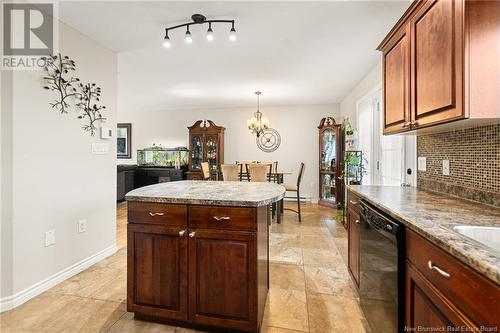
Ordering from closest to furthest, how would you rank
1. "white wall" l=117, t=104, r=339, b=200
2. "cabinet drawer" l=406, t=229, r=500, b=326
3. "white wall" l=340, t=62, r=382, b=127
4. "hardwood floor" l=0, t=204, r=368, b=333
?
"cabinet drawer" l=406, t=229, r=500, b=326, "hardwood floor" l=0, t=204, r=368, b=333, "white wall" l=340, t=62, r=382, b=127, "white wall" l=117, t=104, r=339, b=200

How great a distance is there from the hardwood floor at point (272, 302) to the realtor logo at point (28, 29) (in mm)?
1979

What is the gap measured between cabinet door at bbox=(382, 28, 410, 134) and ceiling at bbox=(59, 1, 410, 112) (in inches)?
19.2

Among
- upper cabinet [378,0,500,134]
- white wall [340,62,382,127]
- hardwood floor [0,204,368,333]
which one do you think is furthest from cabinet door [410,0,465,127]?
white wall [340,62,382,127]

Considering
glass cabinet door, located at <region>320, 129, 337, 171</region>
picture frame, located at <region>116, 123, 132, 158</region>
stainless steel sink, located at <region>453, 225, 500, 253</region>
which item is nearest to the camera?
stainless steel sink, located at <region>453, 225, 500, 253</region>

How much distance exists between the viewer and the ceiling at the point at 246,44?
2.16 m

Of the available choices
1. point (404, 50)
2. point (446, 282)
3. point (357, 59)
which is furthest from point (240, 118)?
point (446, 282)

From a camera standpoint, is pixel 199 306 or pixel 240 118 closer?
pixel 199 306

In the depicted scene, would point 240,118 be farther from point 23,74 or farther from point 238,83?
point 23,74

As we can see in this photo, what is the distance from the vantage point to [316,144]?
616 centimetres

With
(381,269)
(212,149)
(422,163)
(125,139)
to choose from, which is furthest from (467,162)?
(125,139)

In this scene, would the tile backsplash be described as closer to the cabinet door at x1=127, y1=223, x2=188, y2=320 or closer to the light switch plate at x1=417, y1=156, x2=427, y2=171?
the light switch plate at x1=417, y1=156, x2=427, y2=171

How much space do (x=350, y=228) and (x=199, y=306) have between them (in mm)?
1398

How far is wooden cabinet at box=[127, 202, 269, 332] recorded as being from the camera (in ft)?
5.05

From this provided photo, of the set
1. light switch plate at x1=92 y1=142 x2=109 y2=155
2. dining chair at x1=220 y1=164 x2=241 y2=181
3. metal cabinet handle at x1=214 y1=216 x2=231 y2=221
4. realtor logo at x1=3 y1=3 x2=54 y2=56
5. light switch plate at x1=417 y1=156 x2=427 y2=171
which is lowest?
metal cabinet handle at x1=214 y1=216 x2=231 y2=221
